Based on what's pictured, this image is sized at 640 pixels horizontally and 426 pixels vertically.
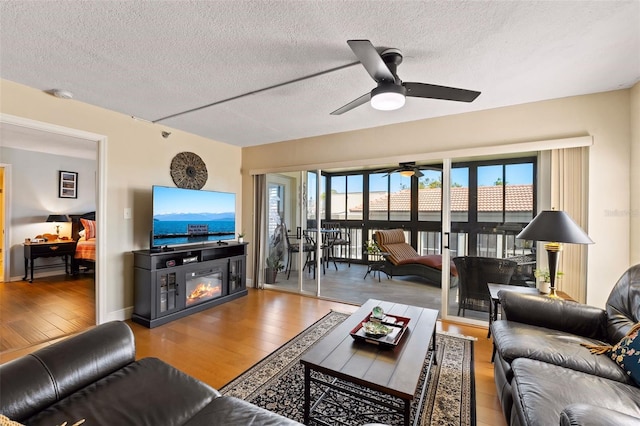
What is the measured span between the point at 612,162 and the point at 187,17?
3.79 meters

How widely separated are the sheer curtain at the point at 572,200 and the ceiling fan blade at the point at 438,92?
65.0 inches

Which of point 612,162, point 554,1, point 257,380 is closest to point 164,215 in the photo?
point 257,380

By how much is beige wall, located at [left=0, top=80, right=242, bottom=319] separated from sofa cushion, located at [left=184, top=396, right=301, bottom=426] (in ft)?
9.22

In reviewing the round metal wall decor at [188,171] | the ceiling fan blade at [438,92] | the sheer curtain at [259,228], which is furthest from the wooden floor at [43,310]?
the ceiling fan blade at [438,92]

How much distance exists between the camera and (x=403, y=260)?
17.2 ft

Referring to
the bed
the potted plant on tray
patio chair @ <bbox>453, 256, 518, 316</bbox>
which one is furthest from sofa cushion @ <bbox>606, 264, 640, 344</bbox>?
the bed

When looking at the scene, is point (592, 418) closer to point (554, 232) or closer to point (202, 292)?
point (554, 232)

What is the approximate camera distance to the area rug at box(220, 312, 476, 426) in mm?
1743

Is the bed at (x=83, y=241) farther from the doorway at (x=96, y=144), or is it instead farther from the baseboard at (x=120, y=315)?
the baseboard at (x=120, y=315)

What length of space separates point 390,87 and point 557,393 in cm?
186

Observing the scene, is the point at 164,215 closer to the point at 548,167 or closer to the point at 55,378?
the point at 55,378

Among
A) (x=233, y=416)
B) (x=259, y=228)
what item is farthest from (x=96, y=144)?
(x=233, y=416)

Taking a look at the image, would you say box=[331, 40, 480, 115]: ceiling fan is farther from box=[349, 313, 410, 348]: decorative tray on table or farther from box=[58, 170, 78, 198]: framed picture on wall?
box=[58, 170, 78, 198]: framed picture on wall

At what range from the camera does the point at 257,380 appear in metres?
2.11
